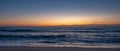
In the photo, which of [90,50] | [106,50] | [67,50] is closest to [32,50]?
[67,50]

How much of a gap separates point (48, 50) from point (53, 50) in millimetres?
219

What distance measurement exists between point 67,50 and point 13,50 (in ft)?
7.69

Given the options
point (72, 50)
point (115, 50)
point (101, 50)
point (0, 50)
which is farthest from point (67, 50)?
point (0, 50)

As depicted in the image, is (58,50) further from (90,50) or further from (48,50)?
(90,50)

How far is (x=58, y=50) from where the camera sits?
29.2ft

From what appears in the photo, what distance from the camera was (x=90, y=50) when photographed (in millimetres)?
8805

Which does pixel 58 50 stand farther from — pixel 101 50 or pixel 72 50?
pixel 101 50

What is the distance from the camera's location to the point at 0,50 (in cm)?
870

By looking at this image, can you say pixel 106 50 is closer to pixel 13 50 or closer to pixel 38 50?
pixel 38 50

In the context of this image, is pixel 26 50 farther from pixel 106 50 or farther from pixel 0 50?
pixel 106 50

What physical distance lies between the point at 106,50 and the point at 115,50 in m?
0.43

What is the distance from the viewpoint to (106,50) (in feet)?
29.5

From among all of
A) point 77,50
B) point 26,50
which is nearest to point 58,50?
point 77,50

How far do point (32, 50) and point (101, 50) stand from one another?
3.01 m
